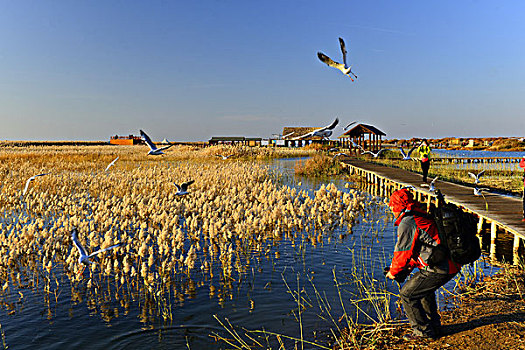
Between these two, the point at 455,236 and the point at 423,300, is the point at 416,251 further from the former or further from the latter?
the point at 423,300

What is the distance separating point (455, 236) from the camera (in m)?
4.56

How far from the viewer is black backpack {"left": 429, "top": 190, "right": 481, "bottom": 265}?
4.54 metres

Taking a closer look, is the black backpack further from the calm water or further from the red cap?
the calm water

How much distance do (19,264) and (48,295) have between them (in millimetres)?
2012

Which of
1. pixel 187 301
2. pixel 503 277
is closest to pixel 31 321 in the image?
pixel 187 301

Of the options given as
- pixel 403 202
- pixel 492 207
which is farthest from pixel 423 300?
pixel 492 207

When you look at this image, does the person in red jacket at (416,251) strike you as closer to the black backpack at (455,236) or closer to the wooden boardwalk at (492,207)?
the black backpack at (455,236)

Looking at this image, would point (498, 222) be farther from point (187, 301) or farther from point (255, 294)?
point (187, 301)

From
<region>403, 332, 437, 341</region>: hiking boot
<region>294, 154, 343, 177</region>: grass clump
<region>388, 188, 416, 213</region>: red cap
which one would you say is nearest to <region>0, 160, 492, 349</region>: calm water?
<region>403, 332, 437, 341</region>: hiking boot

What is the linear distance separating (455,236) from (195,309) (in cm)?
421

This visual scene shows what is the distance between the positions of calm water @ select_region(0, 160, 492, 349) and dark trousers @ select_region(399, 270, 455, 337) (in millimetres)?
1308

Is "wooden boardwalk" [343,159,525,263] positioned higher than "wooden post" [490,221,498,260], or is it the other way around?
"wooden boardwalk" [343,159,525,263]

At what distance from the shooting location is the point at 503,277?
24.2 ft

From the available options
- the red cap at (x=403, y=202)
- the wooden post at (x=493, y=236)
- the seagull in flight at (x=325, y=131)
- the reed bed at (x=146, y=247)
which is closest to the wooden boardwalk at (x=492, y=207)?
the wooden post at (x=493, y=236)
